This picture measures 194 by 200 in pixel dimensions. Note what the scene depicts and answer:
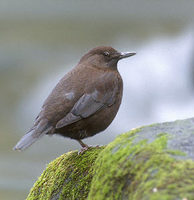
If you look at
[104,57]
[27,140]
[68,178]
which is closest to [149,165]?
[68,178]

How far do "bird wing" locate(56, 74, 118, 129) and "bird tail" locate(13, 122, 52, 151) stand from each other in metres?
0.15

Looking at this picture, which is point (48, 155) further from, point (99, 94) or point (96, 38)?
point (99, 94)

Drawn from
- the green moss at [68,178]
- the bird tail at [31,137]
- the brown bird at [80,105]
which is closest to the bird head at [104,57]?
the brown bird at [80,105]

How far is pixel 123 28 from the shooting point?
15.4 m

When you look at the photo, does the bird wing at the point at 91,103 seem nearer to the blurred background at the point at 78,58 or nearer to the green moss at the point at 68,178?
the green moss at the point at 68,178

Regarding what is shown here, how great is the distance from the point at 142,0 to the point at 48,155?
7205mm

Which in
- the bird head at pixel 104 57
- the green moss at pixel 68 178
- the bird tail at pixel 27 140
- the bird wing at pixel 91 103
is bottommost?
the green moss at pixel 68 178

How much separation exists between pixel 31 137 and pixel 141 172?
6.71 feet

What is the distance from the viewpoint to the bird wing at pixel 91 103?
4.86 metres

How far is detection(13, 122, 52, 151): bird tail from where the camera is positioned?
4.71 metres

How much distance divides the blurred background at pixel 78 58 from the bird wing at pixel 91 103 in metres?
6.04

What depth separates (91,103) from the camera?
505 cm

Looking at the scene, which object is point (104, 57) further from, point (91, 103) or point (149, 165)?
point (149, 165)

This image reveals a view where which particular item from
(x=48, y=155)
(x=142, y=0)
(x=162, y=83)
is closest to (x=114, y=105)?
(x=48, y=155)
